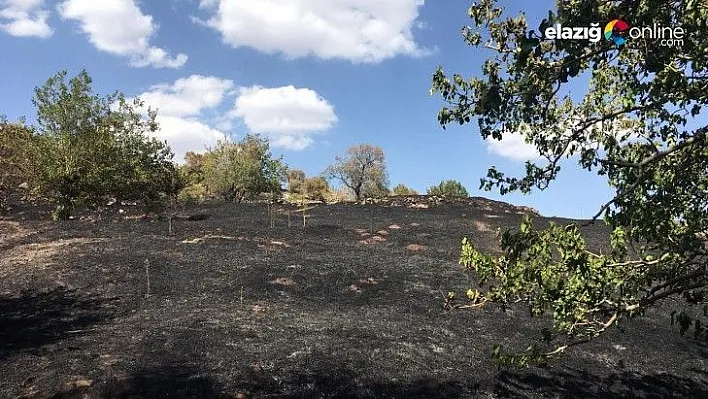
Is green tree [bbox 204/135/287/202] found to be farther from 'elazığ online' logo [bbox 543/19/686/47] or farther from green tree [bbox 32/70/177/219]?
'elazığ online' logo [bbox 543/19/686/47]

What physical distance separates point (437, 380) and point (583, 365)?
152 inches

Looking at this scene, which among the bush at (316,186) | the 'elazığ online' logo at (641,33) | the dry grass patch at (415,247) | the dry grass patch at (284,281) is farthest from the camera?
the bush at (316,186)

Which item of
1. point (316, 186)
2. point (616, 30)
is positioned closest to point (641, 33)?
point (616, 30)

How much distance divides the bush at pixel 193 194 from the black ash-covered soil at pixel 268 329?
13948mm

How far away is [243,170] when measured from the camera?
42500 millimetres

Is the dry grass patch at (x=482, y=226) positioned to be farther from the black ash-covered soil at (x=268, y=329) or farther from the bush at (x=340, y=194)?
the bush at (x=340, y=194)

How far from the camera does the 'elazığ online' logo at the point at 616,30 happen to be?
14.4 feet

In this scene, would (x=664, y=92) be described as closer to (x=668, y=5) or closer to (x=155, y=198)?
(x=668, y=5)

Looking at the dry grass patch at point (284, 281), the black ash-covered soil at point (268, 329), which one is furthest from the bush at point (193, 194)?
the dry grass patch at point (284, 281)

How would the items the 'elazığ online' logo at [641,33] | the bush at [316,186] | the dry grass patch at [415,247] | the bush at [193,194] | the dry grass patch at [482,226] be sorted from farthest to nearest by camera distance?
1. the bush at [316,186]
2. the bush at [193,194]
3. the dry grass patch at [482,226]
4. the dry grass patch at [415,247]
5. the 'elazığ online' logo at [641,33]

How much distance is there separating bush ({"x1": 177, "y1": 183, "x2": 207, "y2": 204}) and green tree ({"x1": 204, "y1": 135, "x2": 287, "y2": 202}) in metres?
1.01

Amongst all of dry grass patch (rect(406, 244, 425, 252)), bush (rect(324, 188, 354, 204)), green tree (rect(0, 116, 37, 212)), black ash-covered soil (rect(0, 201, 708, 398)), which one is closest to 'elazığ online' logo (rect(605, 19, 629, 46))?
black ash-covered soil (rect(0, 201, 708, 398))

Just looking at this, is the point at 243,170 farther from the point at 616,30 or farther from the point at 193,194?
the point at 616,30

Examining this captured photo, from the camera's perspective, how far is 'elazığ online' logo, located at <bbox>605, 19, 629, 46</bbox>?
438 cm
